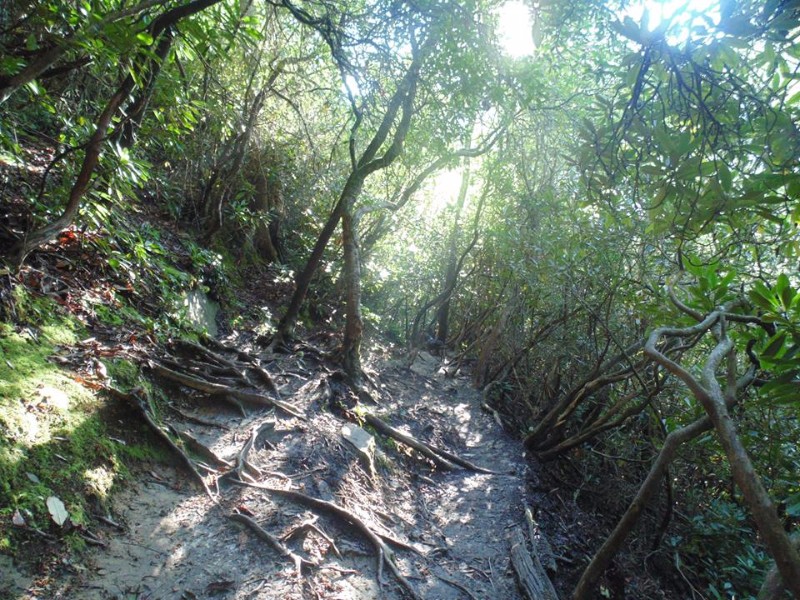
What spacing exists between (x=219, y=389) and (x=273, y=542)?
2.21 m

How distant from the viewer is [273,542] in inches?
150

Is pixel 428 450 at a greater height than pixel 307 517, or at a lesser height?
greater

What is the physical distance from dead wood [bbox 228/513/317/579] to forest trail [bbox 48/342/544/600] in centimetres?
3

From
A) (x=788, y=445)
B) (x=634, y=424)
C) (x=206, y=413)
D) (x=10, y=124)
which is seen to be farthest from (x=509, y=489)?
(x=10, y=124)

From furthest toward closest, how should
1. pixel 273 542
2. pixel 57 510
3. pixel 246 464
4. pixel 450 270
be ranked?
1. pixel 450 270
2. pixel 246 464
3. pixel 273 542
4. pixel 57 510

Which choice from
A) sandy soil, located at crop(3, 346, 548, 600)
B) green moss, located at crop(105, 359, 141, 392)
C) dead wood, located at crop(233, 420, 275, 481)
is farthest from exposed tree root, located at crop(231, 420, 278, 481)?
green moss, located at crop(105, 359, 141, 392)

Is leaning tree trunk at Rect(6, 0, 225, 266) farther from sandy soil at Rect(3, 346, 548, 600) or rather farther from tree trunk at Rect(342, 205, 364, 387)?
tree trunk at Rect(342, 205, 364, 387)

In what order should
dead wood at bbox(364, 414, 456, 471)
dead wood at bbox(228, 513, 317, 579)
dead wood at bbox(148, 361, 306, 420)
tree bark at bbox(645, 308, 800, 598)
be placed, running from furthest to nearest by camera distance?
1. dead wood at bbox(364, 414, 456, 471)
2. dead wood at bbox(148, 361, 306, 420)
3. dead wood at bbox(228, 513, 317, 579)
4. tree bark at bbox(645, 308, 800, 598)

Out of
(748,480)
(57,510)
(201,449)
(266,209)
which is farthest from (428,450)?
(266,209)

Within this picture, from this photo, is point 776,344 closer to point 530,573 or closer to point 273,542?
point 530,573

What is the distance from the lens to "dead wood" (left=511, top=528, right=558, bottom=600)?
4.54 meters

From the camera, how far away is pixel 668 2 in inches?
98.3

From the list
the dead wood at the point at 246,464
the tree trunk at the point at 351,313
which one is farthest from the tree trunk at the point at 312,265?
the dead wood at the point at 246,464

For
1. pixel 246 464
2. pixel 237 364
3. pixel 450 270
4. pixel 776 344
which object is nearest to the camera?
pixel 776 344
